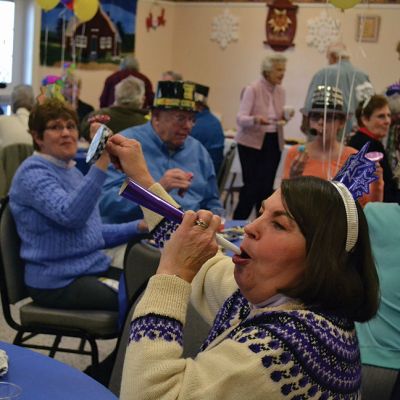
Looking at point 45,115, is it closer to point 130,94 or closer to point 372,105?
point 130,94

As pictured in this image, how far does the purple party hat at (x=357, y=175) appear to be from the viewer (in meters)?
1.74

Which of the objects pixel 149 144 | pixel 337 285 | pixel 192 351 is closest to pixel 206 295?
pixel 192 351

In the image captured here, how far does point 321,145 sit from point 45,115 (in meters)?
1.57

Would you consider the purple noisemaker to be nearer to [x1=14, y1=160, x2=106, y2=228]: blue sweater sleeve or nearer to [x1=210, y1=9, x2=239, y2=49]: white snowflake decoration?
[x1=14, y1=160, x2=106, y2=228]: blue sweater sleeve

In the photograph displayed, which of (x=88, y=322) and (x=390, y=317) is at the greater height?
(x=390, y=317)

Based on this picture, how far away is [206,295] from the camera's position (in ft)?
6.04

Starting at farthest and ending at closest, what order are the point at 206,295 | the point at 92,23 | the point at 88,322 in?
the point at 92,23 < the point at 88,322 < the point at 206,295

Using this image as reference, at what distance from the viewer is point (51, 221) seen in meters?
3.14

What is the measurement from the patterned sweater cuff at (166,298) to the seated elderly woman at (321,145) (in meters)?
2.75

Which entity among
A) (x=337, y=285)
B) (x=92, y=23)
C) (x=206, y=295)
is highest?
(x=92, y=23)

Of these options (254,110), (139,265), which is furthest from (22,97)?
(139,265)

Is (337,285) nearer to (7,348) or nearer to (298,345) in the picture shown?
(298,345)

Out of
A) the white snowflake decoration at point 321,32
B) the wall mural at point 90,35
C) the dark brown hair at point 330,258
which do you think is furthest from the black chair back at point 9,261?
the white snowflake decoration at point 321,32

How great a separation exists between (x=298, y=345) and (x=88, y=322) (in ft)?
6.27
